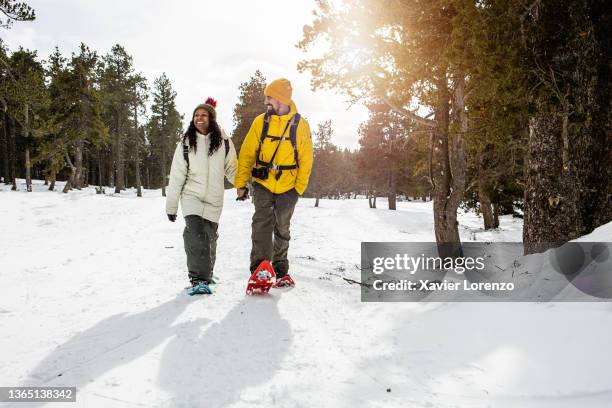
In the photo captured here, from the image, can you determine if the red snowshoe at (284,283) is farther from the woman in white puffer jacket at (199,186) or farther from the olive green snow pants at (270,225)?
the woman in white puffer jacket at (199,186)

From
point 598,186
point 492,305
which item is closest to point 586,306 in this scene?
point 492,305

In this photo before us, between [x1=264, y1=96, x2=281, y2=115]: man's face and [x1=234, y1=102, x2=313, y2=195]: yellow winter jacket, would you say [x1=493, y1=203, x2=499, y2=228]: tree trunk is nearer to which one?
[x1=234, y1=102, x2=313, y2=195]: yellow winter jacket

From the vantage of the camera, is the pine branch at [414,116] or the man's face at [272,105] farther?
the pine branch at [414,116]

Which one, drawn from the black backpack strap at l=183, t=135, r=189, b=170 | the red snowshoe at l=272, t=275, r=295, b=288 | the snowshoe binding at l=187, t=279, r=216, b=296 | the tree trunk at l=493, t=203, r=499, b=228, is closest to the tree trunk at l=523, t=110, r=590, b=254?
the red snowshoe at l=272, t=275, r=295, b=288

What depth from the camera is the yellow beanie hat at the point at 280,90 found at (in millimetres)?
4422

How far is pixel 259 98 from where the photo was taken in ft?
111

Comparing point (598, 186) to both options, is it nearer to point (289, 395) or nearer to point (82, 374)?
point (289, 395)

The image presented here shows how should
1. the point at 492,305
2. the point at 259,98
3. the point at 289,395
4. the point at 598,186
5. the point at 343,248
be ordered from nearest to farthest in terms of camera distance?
the point at 289,395
the point at 492,305
the point at 598,186
the point at 343,248
the point at 259,98

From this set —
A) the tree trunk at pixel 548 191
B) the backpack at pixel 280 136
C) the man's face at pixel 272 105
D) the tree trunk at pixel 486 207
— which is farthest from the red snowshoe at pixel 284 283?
the tree trunk at pixel 486 207

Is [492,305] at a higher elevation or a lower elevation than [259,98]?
lower

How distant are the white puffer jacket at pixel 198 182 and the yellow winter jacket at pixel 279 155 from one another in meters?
0.31

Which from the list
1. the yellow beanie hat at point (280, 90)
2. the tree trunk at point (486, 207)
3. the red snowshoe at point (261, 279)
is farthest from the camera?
the tree trunk at point (486, 207)

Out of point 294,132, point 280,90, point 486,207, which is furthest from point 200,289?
point 486,207

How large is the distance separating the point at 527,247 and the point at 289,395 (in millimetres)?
3759
